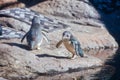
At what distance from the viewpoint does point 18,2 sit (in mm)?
13703

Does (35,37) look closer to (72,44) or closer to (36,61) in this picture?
(72,44)

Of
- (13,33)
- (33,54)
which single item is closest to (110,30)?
(13,33)

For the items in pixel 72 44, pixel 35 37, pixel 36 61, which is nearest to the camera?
pixel 36 61

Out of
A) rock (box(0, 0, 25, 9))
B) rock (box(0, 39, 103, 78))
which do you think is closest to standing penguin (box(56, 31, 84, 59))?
rock (box(0, 39, 103, 78))

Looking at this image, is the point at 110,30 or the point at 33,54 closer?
the point at 33,54

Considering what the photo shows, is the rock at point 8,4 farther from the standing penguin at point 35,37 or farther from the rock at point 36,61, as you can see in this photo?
the rock at point 36,61

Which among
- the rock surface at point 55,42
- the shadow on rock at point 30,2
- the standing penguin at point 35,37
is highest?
the standing penguin at point 35,37

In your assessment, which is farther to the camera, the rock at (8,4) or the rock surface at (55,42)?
the rock at (8,4)

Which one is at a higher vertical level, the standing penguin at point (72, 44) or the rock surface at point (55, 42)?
the standing penguin at point (72, 44)

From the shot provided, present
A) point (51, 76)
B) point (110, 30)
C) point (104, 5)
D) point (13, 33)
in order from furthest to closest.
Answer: point (104, 5) → point (110, 30) → point (13, 33) → point (51, 76)

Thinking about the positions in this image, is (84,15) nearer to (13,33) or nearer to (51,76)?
(13,33)

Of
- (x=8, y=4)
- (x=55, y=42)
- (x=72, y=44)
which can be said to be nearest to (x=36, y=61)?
(x=72, y=44)

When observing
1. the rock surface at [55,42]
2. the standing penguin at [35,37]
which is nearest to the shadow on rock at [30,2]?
the rock surface at [55,42]

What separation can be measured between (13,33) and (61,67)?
6.54 ft
